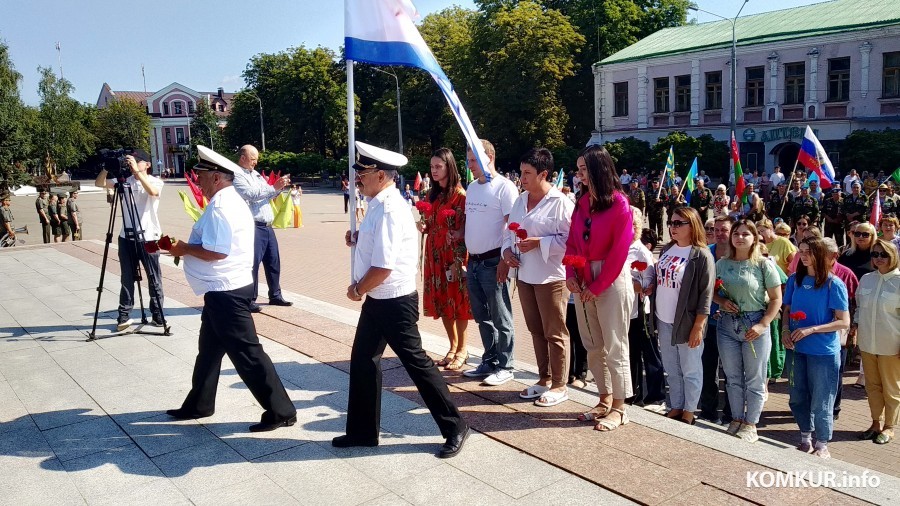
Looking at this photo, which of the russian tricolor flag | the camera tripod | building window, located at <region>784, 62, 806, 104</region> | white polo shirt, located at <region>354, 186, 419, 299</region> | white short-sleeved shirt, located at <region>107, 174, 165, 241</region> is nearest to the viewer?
white polo shirt, located at <region>354, 186, 419, 299</region>

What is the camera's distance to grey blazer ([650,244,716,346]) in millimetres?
5359

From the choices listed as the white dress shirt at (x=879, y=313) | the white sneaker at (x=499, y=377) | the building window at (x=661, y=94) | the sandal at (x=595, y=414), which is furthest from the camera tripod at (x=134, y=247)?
the building window at (x=661, y=94)

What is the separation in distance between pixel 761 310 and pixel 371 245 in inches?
118

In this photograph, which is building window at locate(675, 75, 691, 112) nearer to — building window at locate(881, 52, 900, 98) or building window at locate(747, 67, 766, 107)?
building window at locate(747, 67, 766, 107)

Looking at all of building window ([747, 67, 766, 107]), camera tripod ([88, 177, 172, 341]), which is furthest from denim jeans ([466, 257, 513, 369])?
building window ([747, 67, 766, 107])

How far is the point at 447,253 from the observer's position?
6227 millimetres

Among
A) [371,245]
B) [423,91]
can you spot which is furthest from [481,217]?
[423,91]

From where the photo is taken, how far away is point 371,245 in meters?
4.38

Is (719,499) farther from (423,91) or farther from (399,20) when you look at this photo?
(423,91)

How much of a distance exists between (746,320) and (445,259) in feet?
7.91

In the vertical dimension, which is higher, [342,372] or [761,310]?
[761,310]

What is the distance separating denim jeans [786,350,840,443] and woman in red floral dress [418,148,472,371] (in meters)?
2.61

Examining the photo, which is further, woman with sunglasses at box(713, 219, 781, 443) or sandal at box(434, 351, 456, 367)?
sandal at box(434, 351, 456, 367)

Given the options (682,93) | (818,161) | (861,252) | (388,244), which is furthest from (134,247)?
(682,93)
